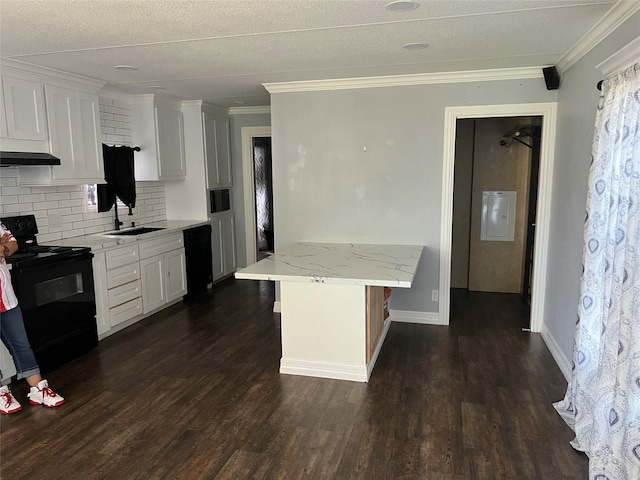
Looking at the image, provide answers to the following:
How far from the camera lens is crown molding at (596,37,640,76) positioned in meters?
2.04

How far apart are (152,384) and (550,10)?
3.51 meters

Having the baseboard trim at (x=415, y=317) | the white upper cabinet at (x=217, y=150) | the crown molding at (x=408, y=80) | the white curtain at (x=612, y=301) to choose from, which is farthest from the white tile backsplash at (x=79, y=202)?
the white curtain at (x=612, y=301)

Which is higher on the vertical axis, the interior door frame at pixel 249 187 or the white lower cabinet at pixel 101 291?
the interior door frame at pixel 249 187

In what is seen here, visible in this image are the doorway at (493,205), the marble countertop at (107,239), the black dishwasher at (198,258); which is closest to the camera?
the marble countertop at (107,239)

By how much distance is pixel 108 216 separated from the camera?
5078mm

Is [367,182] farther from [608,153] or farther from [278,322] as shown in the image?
[608,153]

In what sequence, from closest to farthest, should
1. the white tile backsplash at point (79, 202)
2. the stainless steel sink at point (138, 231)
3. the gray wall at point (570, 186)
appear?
the gray wall at point (570, 186)
the white tile backsplash at point (79, 202)
the stainless steel sink at point (138, 231)

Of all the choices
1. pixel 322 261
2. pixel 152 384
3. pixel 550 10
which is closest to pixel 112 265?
pixel 152 384

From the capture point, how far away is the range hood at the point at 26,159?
11.1 ft

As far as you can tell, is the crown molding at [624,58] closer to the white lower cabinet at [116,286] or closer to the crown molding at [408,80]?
the crown molding at [408,80]

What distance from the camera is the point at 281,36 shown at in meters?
2.95

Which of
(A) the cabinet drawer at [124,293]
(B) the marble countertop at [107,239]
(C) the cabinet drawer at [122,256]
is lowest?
(A) the cabinet drawer at [124,293]

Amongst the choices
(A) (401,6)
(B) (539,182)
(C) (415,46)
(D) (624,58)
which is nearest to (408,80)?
(C) (415,46)

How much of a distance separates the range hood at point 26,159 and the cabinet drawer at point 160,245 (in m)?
1.20
